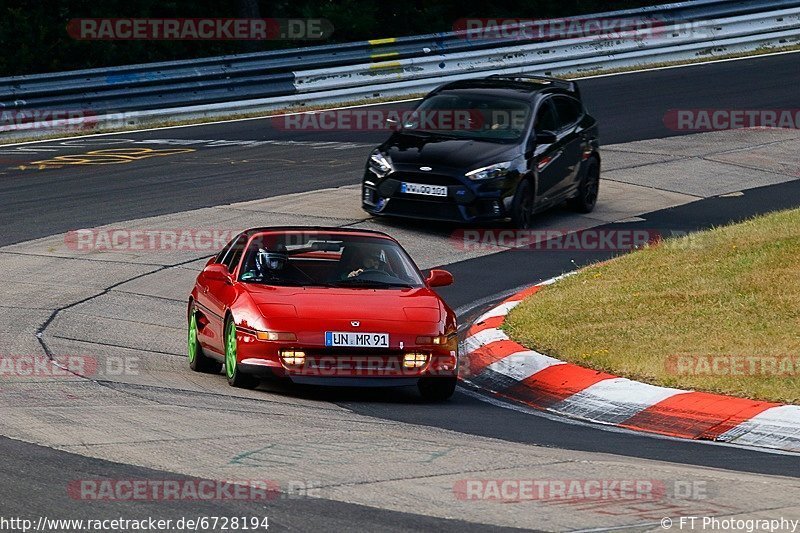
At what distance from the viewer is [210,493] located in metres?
6.90

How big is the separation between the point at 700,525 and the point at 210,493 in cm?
226

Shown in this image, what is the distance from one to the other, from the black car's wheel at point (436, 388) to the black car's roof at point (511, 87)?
8.53 m

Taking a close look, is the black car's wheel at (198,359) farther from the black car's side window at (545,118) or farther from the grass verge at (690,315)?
the black car's side window at (545,118)

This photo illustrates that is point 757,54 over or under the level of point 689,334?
over

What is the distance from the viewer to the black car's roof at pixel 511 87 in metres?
18.7

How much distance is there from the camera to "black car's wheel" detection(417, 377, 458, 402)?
1055 cm

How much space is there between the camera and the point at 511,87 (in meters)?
19.0

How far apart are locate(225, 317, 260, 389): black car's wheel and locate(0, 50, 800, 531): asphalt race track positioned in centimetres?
12

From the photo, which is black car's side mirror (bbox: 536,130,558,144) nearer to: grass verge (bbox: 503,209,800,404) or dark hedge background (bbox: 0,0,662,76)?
grass verge (bbox: 503,209,800,404)

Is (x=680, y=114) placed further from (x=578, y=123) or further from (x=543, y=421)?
(x=543, y=421)

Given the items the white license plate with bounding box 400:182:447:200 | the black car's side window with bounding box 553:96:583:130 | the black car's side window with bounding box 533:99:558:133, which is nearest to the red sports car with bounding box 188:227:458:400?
the white license plate with bounding box 400:182:447:200

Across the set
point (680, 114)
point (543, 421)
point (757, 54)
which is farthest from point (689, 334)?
point (757, 54)

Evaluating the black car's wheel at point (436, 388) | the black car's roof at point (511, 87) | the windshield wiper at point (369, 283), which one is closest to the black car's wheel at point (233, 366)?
the windshield wiper at point (369, 283)

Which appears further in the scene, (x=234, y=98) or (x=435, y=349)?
(x=234, y=98)
